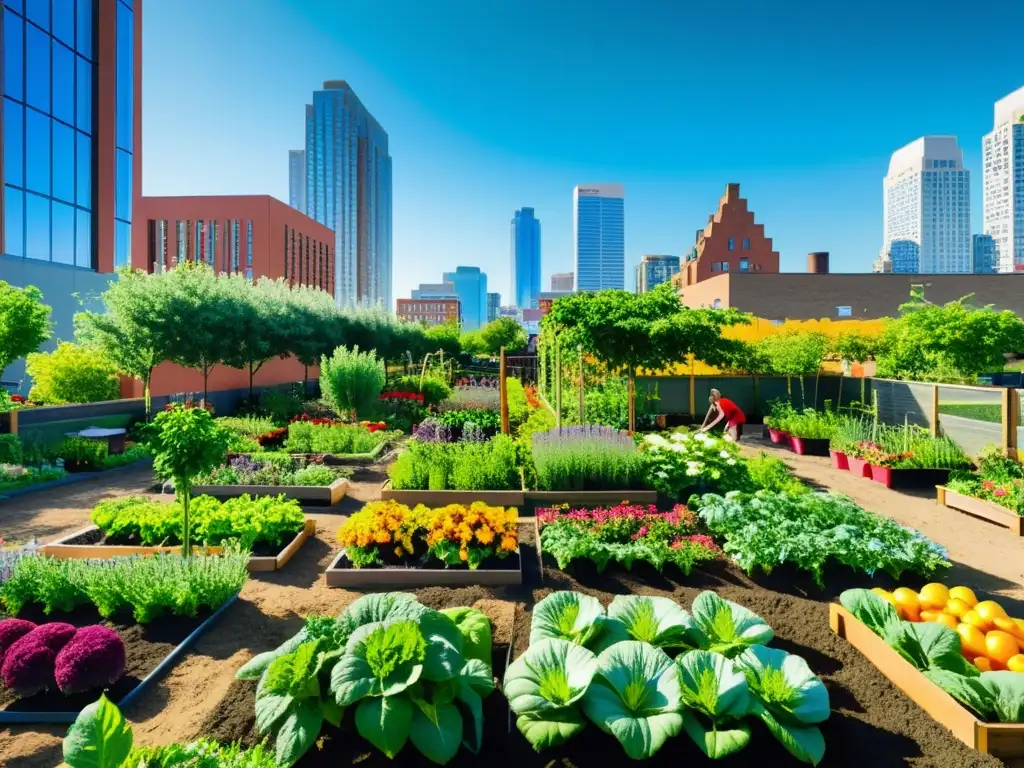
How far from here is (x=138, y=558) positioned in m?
4.50

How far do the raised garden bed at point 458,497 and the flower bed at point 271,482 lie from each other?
140cm

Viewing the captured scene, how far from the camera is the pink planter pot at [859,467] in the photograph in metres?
9.80

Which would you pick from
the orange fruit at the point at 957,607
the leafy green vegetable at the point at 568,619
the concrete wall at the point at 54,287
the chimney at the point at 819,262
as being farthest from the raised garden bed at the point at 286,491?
the chimney at the point at 819,262

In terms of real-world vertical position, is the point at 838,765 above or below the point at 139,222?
below

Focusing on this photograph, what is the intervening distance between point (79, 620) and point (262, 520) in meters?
1.87

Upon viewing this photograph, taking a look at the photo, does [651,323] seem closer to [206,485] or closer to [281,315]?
[206,485]

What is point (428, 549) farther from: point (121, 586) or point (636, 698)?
point (636, 698)

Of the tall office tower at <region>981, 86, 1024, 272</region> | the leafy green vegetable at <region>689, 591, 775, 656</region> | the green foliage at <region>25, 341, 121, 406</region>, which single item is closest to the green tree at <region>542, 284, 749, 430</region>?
the leafy green vegetable at <region>689, 591, 775, 656</region>

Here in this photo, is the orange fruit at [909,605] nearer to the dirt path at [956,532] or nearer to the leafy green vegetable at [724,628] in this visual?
the leafy green vegetable at [724,628]

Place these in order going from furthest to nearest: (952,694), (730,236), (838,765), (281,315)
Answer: (730,236) < (281,315) < (952,694) < (838,765)

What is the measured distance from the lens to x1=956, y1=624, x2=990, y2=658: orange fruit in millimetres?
3299

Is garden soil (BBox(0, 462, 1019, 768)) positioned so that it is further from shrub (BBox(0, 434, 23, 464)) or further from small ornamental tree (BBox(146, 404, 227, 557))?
shrub (BBox(0, 434, 23, 464))

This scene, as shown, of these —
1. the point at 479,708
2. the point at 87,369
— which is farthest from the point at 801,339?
the point at 87,369

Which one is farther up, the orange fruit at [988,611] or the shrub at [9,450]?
the shrub at [9,450]
